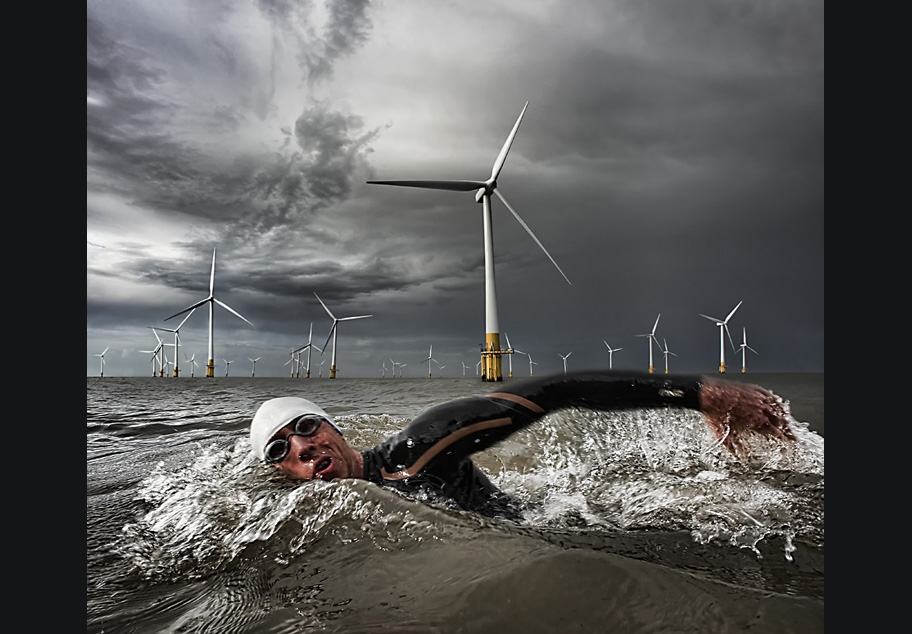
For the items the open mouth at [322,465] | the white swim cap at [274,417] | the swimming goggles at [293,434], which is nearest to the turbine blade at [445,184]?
the white swim cap at [274,417]

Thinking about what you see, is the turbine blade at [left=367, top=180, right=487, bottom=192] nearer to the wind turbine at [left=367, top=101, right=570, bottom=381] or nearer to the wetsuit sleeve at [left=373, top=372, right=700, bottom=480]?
the wind turbine at [left=367, top=101, right=570, bottom=381]

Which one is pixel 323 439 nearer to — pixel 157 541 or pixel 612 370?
pixel 157 541

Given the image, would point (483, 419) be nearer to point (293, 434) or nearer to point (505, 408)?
point (505, 408)

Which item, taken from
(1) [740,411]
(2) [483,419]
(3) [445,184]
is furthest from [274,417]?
(3) [445,184]

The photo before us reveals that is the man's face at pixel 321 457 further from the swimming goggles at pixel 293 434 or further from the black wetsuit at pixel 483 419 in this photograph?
the black wetsuit at pixel 483 419

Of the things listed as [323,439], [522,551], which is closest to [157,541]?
[323,439]

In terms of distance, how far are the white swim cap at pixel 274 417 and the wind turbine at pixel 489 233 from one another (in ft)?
75.2

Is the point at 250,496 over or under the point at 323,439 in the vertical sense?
under

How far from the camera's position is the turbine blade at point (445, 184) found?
93.8 feet

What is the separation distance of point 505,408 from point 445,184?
2706cm

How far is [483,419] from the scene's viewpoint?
→ 4.07m

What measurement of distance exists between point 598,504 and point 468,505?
4.08ft

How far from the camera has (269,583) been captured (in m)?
2.55

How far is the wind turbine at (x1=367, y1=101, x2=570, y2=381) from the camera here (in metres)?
28.7
